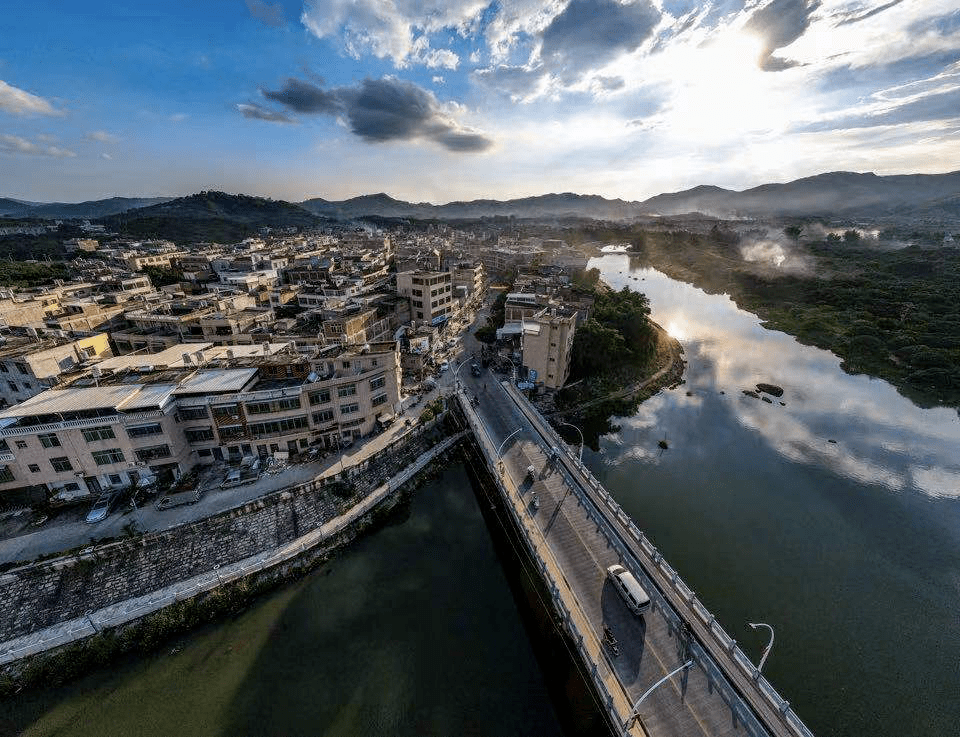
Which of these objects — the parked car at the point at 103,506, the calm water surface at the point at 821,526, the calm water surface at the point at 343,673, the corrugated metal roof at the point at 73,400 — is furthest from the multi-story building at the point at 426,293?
the parked car at the point at 103,506

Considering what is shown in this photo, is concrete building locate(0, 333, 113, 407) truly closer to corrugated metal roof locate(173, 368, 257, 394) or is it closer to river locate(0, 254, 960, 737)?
corrugated metal roof locate(173, 368, 257, 394)

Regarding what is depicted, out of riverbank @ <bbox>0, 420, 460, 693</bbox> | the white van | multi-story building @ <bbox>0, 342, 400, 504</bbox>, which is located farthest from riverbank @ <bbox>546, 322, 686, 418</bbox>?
riverbank @ <bbox>0, 420, 460, 693</bbox>

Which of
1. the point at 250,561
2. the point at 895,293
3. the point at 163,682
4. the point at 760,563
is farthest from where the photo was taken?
the point at 895,293

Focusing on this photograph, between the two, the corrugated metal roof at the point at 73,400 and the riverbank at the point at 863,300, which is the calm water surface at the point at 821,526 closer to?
the riverbank at the point at 863,300

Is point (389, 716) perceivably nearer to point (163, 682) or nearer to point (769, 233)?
point (163, 682)

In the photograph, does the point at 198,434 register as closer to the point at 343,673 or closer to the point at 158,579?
the point at 158,579

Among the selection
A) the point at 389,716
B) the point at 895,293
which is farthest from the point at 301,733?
the point at 895,293
